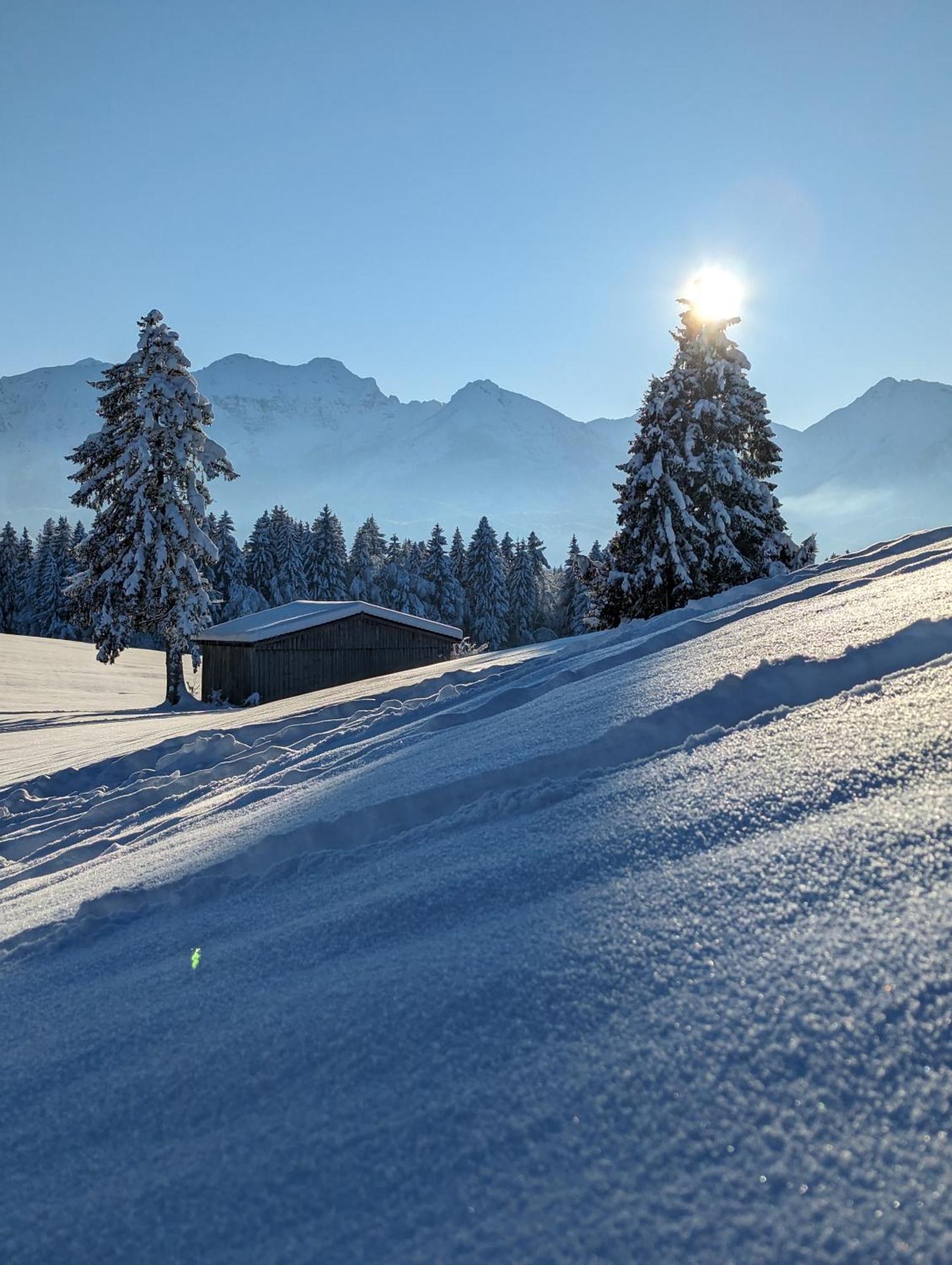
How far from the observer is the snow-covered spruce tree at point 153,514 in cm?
2208

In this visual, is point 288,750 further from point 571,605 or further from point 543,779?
point 571,605

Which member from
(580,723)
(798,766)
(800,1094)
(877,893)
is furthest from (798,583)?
(800,1094)

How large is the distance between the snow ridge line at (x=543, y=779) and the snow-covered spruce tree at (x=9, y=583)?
77625 millimetres

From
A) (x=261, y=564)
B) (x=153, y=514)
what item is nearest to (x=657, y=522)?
(x=153, y=514)

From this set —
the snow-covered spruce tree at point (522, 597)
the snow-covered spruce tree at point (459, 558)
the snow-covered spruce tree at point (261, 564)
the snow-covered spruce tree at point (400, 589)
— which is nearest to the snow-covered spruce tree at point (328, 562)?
the snow-covered spruce tree at point (261, 564)

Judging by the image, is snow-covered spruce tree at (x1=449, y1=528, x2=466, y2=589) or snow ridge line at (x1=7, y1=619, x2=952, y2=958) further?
snow-covered spruce tree at (x1=449, y1=528, x2=466, y2=589)

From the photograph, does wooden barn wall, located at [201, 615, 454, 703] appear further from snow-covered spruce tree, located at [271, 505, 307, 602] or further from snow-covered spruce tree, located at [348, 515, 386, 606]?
snow-covered spruce tree, located at [271, 505, 307, 602]

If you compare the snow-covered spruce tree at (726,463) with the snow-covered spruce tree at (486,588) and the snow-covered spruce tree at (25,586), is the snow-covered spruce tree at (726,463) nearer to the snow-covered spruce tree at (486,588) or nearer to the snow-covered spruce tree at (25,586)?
the snow-covered spruce tree at (486,588)

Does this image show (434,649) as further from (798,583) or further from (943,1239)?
(943,1239)

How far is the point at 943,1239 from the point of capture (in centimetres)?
95

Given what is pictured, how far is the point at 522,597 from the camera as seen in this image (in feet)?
240

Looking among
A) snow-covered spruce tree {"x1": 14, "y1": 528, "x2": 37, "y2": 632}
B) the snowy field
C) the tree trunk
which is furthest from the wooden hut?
snow-covered spruce tree {"x1": 14, "y1": 528, "x2": 37, "y2": 632}

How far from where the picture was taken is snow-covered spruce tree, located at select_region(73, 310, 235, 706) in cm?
2208

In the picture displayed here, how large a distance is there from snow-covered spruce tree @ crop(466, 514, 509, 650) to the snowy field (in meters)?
65.6
